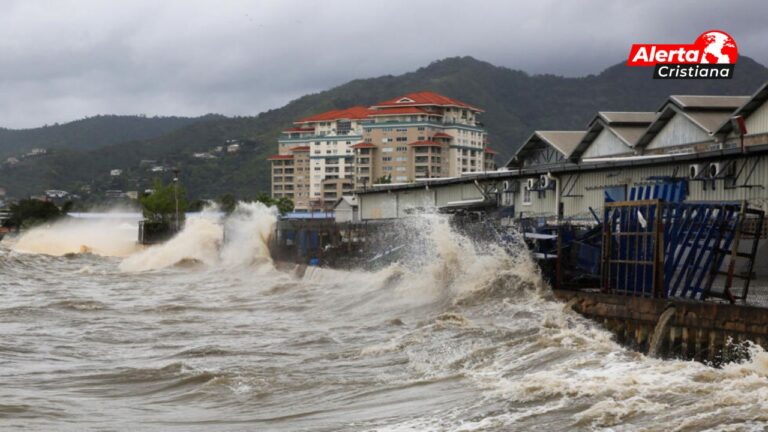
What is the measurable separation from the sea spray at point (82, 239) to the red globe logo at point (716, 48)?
55230 millimetres

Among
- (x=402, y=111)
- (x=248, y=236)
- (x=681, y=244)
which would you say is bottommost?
(x=248, y=236)

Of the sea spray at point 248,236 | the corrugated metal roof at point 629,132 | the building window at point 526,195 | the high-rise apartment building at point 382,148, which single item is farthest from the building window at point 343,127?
the building window at point 526,195

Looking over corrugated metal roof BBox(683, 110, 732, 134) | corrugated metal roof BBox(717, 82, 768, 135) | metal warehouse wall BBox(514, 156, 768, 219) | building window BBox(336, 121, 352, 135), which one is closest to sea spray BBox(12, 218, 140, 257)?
metal warehouse wall BBox(514, 156, 768, 219)

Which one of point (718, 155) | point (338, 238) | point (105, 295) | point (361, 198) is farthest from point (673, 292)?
point (361, 198)

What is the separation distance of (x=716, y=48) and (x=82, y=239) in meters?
68.1

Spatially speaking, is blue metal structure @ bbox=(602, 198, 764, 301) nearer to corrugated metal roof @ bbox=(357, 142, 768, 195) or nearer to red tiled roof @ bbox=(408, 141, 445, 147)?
corrugated metal roof @ bbox=(357, 142, 768, 195)

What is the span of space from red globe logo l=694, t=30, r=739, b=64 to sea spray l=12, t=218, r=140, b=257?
55.2 m

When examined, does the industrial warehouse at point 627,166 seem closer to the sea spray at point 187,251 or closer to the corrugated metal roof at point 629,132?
the corrugated metal roof at point 629,132

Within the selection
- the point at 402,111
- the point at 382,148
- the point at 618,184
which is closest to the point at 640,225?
the point at 618,184

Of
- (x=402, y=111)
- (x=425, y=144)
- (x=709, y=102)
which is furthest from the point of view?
(x=402, y=111)

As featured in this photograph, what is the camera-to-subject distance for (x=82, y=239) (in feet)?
316

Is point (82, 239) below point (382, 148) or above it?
below

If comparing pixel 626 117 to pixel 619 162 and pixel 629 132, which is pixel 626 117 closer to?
pixel 629 132

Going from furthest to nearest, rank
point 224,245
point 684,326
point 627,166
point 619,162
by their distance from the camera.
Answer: point 224,245, point 619,162, point 627,166, point 684,326
